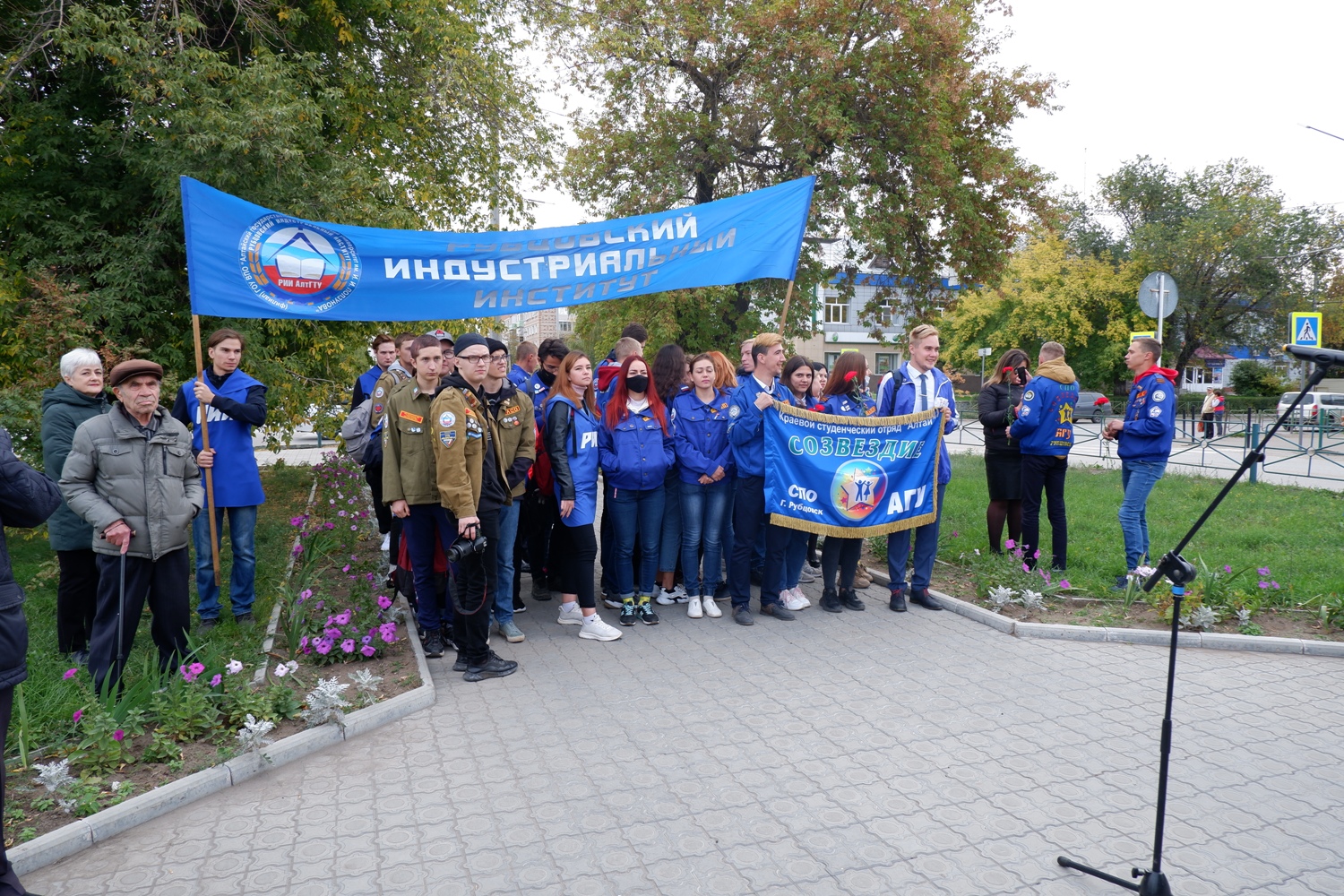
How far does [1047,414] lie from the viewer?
24.4 feet

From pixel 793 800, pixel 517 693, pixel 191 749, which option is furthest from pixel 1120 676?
pixel 191 749

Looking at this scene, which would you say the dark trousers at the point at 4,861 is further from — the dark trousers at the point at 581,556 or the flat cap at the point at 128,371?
the dark trousers at the point at 581,556

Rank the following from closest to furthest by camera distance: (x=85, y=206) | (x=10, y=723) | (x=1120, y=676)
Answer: (x=10, y=723)
(x=1120, y=676)
(x=85, y=206)

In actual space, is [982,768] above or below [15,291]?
below

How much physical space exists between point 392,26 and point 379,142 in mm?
1593

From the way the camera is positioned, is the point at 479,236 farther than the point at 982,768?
Yes

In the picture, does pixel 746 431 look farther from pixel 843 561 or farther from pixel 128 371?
pixel 128 371

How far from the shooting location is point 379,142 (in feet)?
41.2

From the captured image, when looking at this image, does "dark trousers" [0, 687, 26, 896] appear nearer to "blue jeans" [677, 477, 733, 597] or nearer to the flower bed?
the flower bed

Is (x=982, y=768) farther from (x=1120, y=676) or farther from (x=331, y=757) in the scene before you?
(x=331, y=757)

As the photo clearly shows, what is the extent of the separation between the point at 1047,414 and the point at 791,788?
4831mm

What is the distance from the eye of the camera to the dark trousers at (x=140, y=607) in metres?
4.62

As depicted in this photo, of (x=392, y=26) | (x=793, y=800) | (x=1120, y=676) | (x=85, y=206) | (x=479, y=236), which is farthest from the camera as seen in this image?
(x=392, y=26)

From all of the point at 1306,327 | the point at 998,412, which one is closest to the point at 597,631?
the point at 998,412
